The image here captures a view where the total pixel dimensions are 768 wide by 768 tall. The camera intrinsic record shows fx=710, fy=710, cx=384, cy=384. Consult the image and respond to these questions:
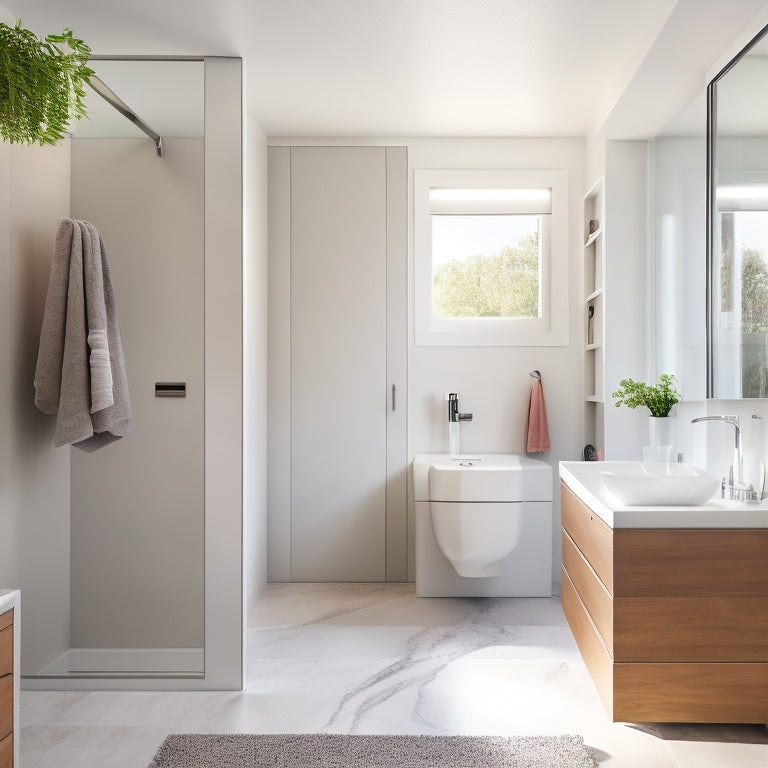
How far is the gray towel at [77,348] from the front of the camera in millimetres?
2385

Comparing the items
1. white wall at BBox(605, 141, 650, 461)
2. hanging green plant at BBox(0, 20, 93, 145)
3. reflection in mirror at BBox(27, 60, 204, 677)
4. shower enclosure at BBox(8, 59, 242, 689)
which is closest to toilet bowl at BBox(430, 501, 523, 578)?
white wall at BBox(605, 141, 650, 461)

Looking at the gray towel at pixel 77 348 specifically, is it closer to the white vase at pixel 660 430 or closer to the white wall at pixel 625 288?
the white vase at pixel 660 430

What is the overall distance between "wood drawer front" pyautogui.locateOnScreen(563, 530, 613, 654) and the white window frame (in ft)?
4.36

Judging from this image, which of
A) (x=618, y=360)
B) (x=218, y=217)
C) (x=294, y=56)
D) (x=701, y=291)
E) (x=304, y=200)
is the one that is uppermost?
(x=294, y=56)

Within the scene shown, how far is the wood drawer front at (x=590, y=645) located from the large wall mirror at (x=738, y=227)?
90 cm

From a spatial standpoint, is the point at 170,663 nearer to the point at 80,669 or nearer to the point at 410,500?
the point at 80,669

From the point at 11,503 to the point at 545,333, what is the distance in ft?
8.74

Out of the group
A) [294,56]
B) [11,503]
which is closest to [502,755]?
[11,503]

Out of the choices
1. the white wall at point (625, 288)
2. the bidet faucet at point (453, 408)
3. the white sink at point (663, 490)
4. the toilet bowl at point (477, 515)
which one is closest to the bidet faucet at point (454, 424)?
the bidet faucet at point (453, 408)

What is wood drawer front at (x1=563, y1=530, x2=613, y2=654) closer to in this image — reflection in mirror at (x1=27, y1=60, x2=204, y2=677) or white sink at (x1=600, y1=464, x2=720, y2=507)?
white sink at (x1=600, y1=464, x2=720, y2=507)

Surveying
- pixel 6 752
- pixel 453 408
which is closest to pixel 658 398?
pixel 453 408

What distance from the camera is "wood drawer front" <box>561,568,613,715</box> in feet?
6.91

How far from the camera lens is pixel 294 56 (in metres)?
2.81

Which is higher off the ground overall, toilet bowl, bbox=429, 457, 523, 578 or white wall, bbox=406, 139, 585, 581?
white wall, bbox=406, 139, 585, 581
